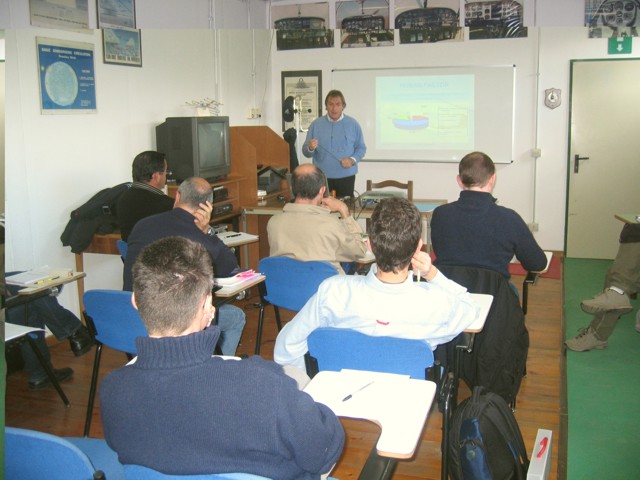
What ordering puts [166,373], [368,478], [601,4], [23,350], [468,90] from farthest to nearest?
[468,90]
[23,350]
[601,4]
[368,478]
[166,373]

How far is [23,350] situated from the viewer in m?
2.97

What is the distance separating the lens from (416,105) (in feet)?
16.4

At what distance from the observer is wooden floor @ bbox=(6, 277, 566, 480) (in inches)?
110

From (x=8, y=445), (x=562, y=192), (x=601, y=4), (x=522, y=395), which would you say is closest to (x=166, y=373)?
(x=8, y=445)

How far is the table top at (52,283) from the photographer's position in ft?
9.41

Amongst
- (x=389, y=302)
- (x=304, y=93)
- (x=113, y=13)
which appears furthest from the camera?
(x=304, y=93)

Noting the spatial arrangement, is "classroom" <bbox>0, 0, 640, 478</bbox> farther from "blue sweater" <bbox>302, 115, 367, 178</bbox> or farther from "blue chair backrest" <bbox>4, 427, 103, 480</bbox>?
"blue chair backrest" <bbox>4, 427, 103, 480</bbox>

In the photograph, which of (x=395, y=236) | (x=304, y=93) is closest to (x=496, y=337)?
(x=395, y=236)

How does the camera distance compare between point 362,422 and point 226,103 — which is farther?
point 226,103

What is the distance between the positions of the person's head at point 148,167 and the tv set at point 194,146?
72cm

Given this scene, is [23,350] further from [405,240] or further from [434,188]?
[434,188]

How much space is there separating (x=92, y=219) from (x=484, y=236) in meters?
2.15

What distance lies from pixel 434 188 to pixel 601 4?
9.39 feet

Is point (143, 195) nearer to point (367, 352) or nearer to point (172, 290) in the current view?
point (367, 352)
